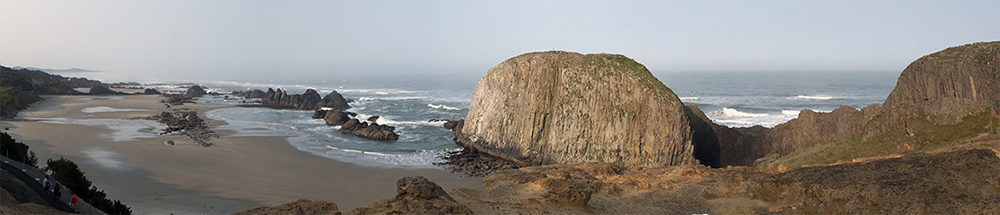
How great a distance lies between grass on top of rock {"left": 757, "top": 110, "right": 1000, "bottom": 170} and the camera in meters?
15.5

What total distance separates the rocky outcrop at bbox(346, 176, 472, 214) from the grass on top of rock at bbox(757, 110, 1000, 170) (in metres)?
13.9

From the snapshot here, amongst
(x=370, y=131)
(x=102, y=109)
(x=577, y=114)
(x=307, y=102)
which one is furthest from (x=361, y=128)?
(x=102, y=109)

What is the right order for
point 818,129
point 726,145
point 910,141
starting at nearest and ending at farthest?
point 910,141, point 818,129, point 726,145

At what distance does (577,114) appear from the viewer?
2653 centimetres

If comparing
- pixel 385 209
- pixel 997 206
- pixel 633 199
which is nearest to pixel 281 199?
pixel 385 209

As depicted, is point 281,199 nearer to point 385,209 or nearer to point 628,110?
point 385,209

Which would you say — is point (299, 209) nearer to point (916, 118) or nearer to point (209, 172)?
point (209, 172)

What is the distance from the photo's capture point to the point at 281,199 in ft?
63.0

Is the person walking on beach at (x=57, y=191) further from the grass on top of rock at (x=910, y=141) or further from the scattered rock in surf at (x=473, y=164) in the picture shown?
the grass on top of rock at (x=910, y=141)

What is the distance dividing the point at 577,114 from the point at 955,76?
697 inches

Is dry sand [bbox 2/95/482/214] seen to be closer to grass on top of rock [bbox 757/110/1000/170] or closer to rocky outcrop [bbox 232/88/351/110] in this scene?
grass on top of rock [bbox 757/110/1000/170]

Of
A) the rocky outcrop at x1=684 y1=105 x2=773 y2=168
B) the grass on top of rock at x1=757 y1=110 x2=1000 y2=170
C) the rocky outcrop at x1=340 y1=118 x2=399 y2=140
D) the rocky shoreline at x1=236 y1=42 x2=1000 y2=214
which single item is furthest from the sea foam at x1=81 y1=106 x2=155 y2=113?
the grass on top of rock at x1=757 y1=110 x2=1000 y2=170

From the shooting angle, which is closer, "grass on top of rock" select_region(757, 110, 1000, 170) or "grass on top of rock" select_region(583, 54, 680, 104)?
"grass on top of rock" select_region(757, 110, 1000, 170)

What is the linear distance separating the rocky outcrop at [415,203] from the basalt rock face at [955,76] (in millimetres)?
20513
